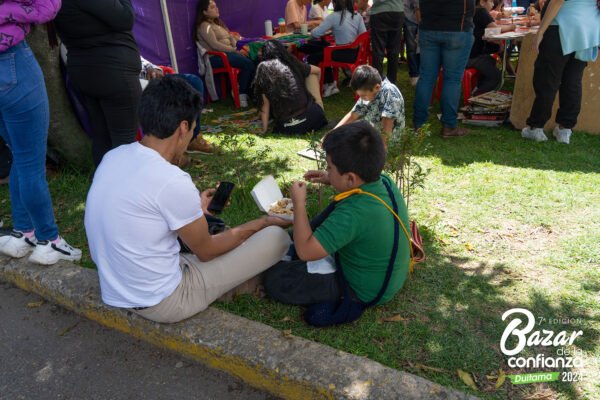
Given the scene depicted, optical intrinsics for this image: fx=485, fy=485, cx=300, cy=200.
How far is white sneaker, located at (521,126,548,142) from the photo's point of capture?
5242mm

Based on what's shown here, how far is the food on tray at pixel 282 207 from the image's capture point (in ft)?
9.74

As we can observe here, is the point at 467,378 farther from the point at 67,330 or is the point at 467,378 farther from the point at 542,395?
the point at 67,330

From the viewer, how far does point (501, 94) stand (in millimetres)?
6133

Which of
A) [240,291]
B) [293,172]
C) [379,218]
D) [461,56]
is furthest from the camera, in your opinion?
[461,56]

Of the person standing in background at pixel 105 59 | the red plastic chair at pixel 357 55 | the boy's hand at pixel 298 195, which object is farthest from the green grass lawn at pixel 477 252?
the red plastic chair at pixel 357 55

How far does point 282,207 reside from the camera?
3.05 meters

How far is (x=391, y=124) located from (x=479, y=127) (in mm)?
2116

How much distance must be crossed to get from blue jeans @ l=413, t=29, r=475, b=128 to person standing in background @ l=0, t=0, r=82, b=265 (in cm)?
377

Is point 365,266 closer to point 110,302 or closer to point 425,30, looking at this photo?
point 110,302

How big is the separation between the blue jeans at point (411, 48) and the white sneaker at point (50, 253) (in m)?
6.21

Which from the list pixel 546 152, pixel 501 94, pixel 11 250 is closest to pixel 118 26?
pixel 11 250

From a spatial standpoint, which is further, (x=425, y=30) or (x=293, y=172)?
(x=425, y=30)

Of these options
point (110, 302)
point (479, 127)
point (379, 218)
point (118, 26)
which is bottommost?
point (479, 127)

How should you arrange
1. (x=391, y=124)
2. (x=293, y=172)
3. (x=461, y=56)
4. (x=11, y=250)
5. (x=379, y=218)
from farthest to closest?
(x=461, y=56) < (x=293, y=172) < (x=391, y=124) < (x=11, y=250) < (x=379, y=218)
